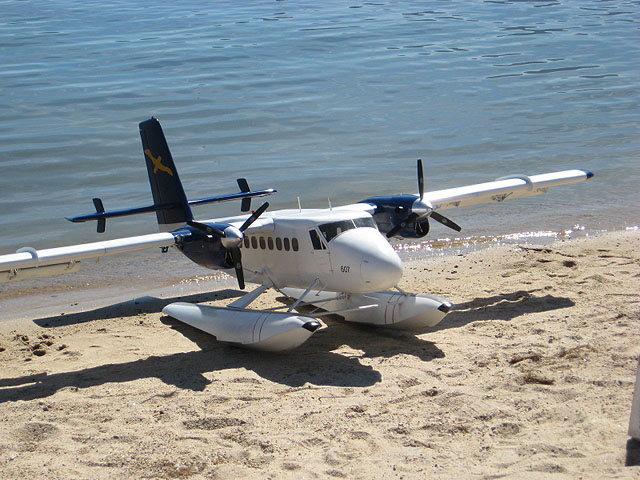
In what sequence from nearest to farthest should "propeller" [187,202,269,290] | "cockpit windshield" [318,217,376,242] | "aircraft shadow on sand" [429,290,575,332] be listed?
"propeller" [187,202,269,290], "cockpit windshield" [318,217,376,242], "aircraft shadow on sand" [429,290,575,332]

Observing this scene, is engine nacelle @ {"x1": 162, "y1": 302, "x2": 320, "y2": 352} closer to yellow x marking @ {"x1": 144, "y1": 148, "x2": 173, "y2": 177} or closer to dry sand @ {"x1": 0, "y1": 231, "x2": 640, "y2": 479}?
dry sand @ {"x1": 0, "y1": 231, "x2": 640, "y2": 479}

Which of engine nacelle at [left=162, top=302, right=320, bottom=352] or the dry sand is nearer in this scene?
the dry sand

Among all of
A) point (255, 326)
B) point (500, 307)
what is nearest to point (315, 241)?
point (255, 326)

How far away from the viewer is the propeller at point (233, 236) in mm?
12852

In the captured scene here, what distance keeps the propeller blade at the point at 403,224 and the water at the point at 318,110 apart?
21.9ft

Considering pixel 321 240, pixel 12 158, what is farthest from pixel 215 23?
pixel 321 240

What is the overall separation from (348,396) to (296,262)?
132 inches

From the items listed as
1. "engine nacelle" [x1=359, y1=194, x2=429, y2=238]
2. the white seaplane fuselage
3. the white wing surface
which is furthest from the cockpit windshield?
the white wing surface

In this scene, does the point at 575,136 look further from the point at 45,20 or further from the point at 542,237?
the point at 45,20

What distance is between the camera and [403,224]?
14523 mm

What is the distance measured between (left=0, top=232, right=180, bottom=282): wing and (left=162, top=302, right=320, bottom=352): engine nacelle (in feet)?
4.72

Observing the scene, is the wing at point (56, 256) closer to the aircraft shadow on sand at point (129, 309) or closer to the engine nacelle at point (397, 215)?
the aircraft shadow on sand at point (129, 309)

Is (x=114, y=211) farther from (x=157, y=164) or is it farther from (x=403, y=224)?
(x=403, y=224)

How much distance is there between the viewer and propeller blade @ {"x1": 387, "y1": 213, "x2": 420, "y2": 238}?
47.4ft
